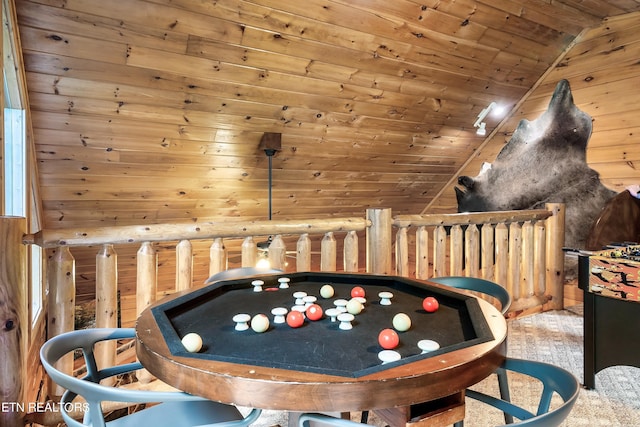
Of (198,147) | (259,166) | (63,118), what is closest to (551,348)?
(259,166)

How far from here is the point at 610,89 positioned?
3994mm

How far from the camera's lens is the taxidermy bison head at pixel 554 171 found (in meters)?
4.18

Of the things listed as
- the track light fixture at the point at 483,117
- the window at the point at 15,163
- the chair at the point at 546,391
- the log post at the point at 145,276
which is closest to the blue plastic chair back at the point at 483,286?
the chair at the point at 546,391

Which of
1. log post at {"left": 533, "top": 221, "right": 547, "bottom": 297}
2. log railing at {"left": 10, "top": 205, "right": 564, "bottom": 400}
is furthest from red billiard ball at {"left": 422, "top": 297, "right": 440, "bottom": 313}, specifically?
log post at {"left": 533, "top": 221, "right": 547, "bottom": 297}

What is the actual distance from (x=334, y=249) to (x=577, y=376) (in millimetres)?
1653

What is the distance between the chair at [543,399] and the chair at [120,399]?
0.22 meters

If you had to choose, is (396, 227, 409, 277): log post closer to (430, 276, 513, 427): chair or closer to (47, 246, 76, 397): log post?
(430, 276, 513, 427): chair

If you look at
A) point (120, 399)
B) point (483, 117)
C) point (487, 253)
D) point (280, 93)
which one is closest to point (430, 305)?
point (120, 399)

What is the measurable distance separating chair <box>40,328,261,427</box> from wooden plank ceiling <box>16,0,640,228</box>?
2.05 metres

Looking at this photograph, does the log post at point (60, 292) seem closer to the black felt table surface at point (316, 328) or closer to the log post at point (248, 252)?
the black felt table surface at point (316, 328)

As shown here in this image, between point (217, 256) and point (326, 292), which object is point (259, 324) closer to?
point (326, 292)

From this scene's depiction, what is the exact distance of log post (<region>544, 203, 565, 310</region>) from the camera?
382cm

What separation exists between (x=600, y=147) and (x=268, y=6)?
334 centimetres

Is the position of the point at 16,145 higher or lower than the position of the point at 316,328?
higher
